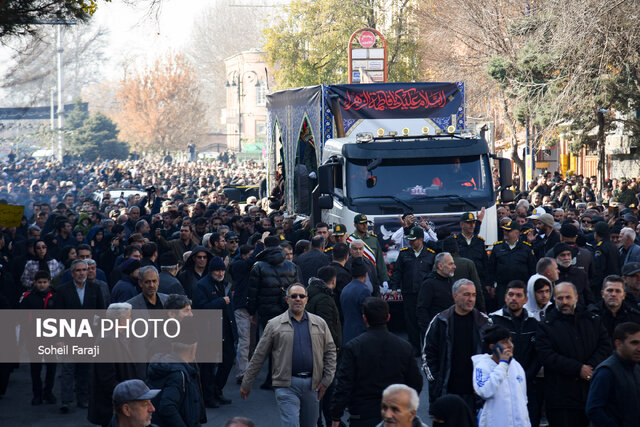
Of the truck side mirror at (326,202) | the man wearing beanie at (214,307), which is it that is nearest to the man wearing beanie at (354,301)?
the man wearing beanie at (214,307)

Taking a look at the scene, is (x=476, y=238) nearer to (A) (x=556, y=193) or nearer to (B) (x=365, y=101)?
(B) (x=365, y=101)

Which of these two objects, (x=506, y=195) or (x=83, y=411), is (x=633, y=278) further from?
(x=506, y=195)

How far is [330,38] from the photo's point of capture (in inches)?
1806

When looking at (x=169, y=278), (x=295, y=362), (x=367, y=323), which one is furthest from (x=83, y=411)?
(x=367, y=323)

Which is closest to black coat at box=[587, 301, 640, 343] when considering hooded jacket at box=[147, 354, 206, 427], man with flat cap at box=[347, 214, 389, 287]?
hooded jacket at box=[147, 354, 206, 427]

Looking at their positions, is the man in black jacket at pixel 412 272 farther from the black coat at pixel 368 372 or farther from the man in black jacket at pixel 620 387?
the man in black jacket at pixel 620 387

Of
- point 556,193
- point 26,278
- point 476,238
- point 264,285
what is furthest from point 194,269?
point 556,193

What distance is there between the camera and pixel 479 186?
14.8 metres

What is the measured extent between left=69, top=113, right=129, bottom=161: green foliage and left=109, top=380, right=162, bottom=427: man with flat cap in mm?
77402

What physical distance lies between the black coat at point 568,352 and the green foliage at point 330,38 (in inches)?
1501

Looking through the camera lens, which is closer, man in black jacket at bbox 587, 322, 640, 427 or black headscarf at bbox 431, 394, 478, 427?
black headscarf at bbox 431, 394, 478, 427

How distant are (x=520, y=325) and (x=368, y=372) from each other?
5.29ft

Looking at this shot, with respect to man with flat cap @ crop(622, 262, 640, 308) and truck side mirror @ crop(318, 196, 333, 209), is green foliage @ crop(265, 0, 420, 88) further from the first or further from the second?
man with flat cap @ crop(622, 262, 640, 308)

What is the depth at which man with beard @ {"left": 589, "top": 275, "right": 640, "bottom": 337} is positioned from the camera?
7.97 metres
